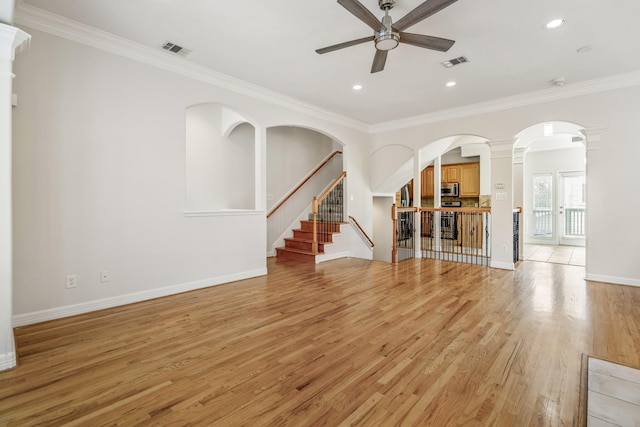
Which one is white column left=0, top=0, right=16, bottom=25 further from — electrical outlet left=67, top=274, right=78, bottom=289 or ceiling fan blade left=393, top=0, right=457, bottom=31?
ceiling fan blade left=393, top=0, right=457, bottom=31

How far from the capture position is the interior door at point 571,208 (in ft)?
29.0

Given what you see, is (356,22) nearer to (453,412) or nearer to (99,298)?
(453,412)

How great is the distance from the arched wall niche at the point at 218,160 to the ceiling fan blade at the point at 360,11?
3.72 metres

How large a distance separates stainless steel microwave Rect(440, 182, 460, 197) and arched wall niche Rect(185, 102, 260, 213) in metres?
6.42

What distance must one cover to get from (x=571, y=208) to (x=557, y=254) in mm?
2519

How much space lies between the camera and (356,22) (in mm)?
3150

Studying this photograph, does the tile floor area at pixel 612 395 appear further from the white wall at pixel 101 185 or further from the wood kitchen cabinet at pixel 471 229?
the wood kitchen cabinet at pixel 471 229

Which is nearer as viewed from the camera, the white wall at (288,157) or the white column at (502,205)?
the white column at (502,205)

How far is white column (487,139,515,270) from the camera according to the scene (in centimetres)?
558

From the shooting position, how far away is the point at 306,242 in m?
6.55

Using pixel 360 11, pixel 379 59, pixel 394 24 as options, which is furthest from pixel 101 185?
pixel 394 24

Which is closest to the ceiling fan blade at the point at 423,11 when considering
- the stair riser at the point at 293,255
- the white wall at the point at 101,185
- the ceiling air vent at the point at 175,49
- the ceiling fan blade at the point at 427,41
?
the ceiling fan blade at the point at 427,41

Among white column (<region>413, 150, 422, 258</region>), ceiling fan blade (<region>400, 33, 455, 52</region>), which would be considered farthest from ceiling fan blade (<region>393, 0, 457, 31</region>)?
white column (<region>413, 150, 422, 258</region>)

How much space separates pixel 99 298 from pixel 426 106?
19.5 feet
